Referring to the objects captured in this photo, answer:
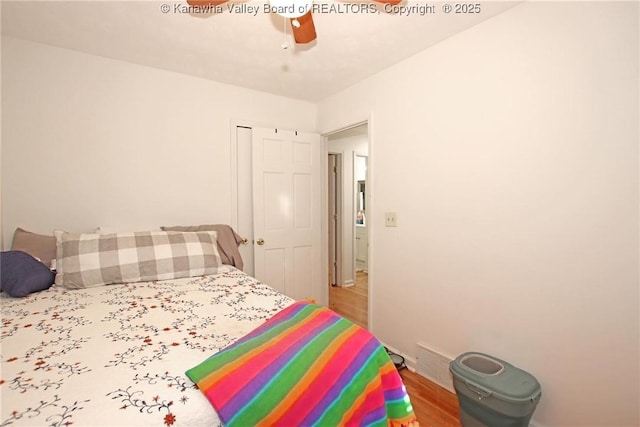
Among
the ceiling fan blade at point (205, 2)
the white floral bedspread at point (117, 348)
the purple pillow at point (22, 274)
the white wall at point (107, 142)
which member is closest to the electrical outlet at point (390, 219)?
the white floral bedspread at point (117, 348)

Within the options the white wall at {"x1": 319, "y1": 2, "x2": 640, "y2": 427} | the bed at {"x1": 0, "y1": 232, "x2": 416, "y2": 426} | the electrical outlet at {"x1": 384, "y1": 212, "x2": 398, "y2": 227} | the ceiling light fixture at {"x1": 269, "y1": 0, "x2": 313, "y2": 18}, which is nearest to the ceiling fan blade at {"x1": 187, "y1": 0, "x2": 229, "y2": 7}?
the ceiling light fixture at {"x1": 269, "y1": 0, "x2": 313, "y2": 18}

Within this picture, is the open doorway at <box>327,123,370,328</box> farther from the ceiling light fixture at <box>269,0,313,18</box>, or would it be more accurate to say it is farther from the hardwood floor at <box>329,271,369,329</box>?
the ceiling light fixture at <box>269,0,313,18</box>

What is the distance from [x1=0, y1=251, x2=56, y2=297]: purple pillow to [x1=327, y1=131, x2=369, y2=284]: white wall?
11.4 ft

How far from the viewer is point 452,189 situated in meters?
1.96

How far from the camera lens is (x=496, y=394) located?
143cm

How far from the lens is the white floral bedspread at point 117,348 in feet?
2.30

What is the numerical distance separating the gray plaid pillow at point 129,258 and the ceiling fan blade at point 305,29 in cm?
149

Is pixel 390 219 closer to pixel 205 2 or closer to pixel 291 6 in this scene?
pixel 291 6

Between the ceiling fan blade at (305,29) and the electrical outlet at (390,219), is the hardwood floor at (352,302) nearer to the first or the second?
the electrical outlet at (390,219)

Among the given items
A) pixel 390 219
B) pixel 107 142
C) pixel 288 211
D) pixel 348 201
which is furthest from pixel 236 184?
pixel 348 201

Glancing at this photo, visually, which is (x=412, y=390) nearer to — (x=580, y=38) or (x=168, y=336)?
(x=168, y=336)

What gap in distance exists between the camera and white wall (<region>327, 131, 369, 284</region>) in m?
4.52

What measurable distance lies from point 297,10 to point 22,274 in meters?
1.91

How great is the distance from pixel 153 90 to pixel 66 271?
1529 mm
